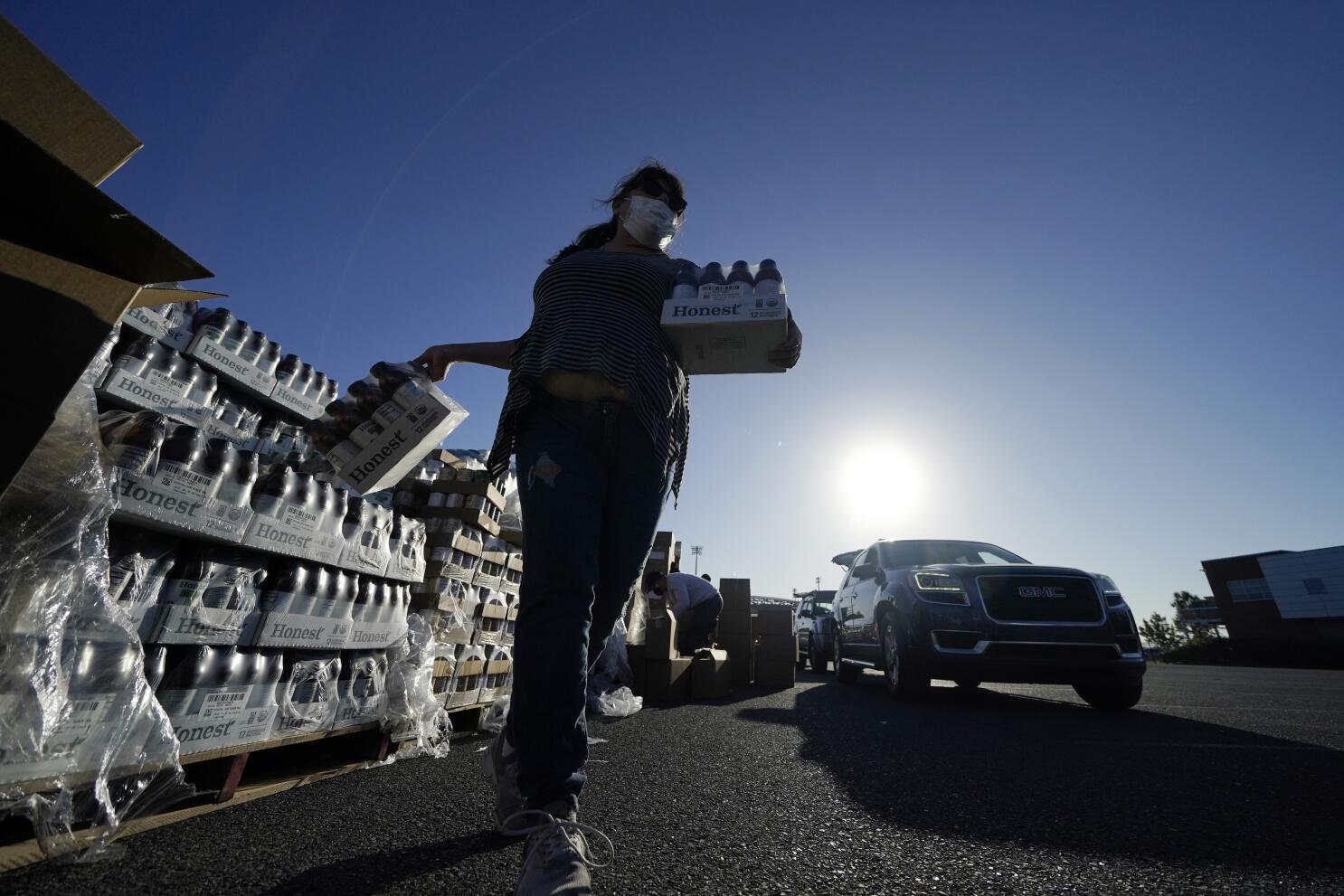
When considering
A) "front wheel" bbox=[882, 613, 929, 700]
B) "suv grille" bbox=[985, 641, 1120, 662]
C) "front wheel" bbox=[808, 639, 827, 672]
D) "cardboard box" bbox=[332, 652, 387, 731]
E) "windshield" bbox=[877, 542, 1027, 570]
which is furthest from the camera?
"front wheel" bbox=[808, 639, 827, 672]

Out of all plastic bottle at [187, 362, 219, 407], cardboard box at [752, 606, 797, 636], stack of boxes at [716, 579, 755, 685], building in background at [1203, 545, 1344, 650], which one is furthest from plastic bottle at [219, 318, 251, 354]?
building in background at [1203, 545, 1344, 650]

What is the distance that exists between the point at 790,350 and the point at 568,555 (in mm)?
904

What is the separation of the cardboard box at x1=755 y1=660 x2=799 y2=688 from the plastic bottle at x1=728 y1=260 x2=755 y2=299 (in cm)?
605

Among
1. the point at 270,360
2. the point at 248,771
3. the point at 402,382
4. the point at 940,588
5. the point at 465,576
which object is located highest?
the point at 270,360

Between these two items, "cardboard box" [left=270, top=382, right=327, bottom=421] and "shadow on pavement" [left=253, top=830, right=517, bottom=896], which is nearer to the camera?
"shadow on pavement" [left=253, top=830, right=517, bottom=896]

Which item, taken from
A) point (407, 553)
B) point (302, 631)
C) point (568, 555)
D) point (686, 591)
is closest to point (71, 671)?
point (302, 631)

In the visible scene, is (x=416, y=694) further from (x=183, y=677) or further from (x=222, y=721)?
(x=183, y=677)

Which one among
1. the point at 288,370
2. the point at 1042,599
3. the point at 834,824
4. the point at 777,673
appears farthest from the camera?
the point at 777,673

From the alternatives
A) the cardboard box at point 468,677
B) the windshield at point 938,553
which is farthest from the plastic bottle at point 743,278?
the windshield at point 938,553

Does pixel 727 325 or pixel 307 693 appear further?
pixel 307 693

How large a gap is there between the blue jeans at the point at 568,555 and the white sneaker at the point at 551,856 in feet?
0.17

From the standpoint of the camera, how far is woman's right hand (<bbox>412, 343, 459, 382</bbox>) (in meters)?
1.97

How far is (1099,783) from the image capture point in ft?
7.08

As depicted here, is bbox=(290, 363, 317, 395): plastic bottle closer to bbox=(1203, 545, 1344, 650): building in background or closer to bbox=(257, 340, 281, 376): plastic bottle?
bbox=(257, 340, 281, 376): plastic bottle
